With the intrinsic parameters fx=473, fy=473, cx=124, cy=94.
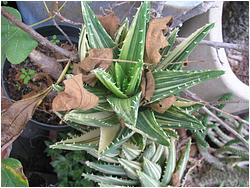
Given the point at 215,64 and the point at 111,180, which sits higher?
the point at 215,64

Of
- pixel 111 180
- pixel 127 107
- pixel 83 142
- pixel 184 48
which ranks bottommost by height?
pixel 111 180

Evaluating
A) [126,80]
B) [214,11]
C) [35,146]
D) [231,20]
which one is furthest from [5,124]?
[231,20]

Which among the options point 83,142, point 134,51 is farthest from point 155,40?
point 83,142

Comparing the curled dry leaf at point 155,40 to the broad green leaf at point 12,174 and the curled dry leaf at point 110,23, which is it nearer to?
the curled dry leaf at point 110,23

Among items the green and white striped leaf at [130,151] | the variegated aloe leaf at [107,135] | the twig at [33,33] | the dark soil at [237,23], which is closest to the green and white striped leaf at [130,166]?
the green and white striped leaf at [130,151]

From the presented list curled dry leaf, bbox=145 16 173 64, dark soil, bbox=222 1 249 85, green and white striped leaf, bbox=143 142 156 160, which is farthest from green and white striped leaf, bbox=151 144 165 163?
dark soil, bbox=222 1 249 85

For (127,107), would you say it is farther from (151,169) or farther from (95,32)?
(151,169)
